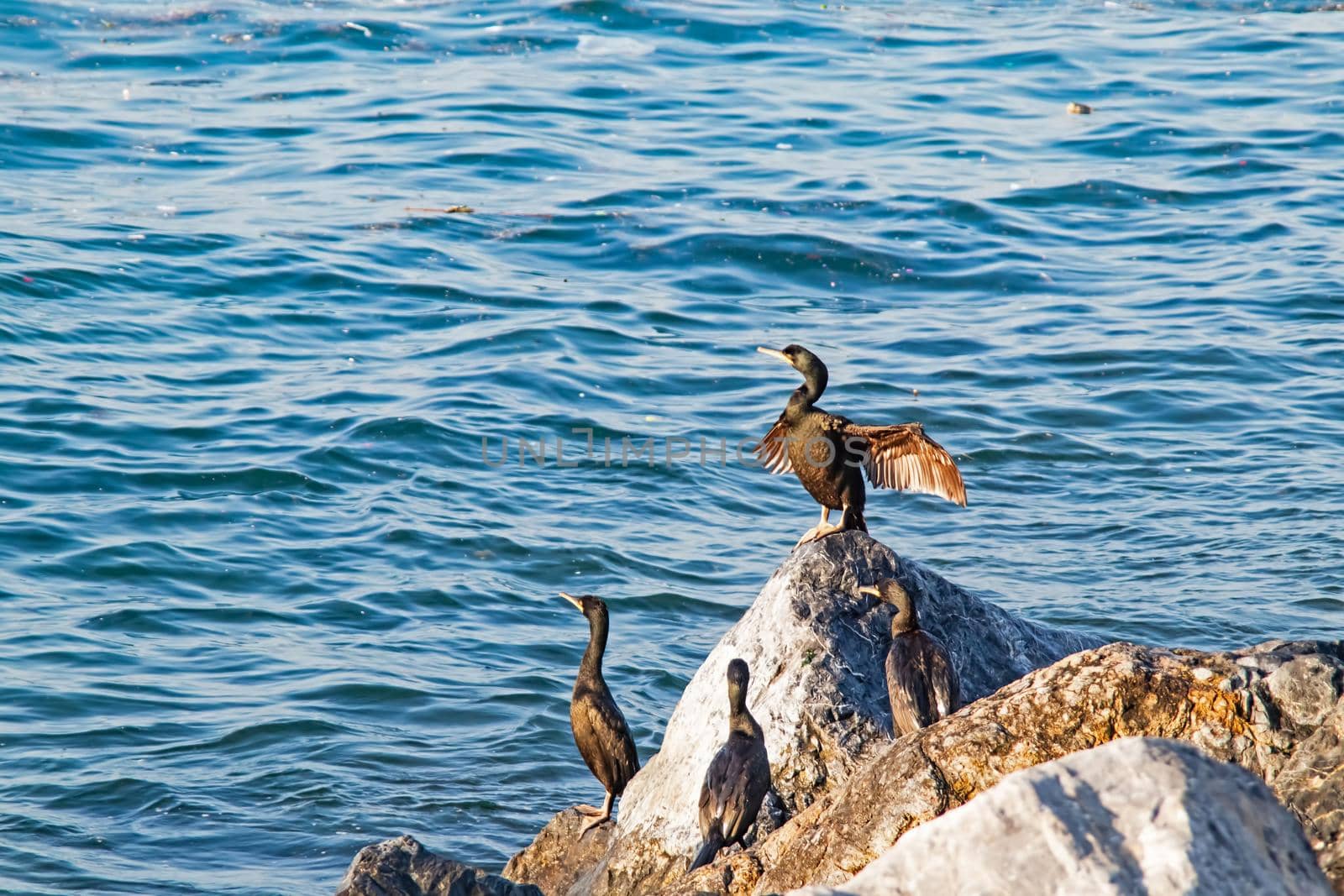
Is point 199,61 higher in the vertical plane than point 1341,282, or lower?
higher

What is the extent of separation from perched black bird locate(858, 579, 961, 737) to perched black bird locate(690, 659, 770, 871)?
0.54m

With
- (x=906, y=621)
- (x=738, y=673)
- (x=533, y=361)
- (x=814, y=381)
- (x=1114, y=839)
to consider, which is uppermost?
(x=1114, y=839)

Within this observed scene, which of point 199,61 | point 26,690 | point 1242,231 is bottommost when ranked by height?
point 26,690

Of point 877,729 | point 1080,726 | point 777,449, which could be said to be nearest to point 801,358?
point 777,449

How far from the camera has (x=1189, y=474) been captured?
12336 mm

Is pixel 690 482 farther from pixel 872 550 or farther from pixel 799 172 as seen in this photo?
pixel 799 172

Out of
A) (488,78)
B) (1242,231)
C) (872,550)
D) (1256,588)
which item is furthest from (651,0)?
(872,550)

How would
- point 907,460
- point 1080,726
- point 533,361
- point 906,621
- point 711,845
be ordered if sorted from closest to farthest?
point 1080,726, point 711,845, point 906,621, point 907,460, point 533,361

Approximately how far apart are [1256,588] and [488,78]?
14516 millimetres

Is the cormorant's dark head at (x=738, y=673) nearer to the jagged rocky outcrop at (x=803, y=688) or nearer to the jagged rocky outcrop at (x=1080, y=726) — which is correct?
the jagged rocky outcrop at (x=803, y=688)

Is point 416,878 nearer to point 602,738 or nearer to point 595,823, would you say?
point 595,823

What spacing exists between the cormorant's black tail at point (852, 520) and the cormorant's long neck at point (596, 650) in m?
1.28

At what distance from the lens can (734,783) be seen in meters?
5.74

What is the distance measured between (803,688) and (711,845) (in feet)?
2.59
